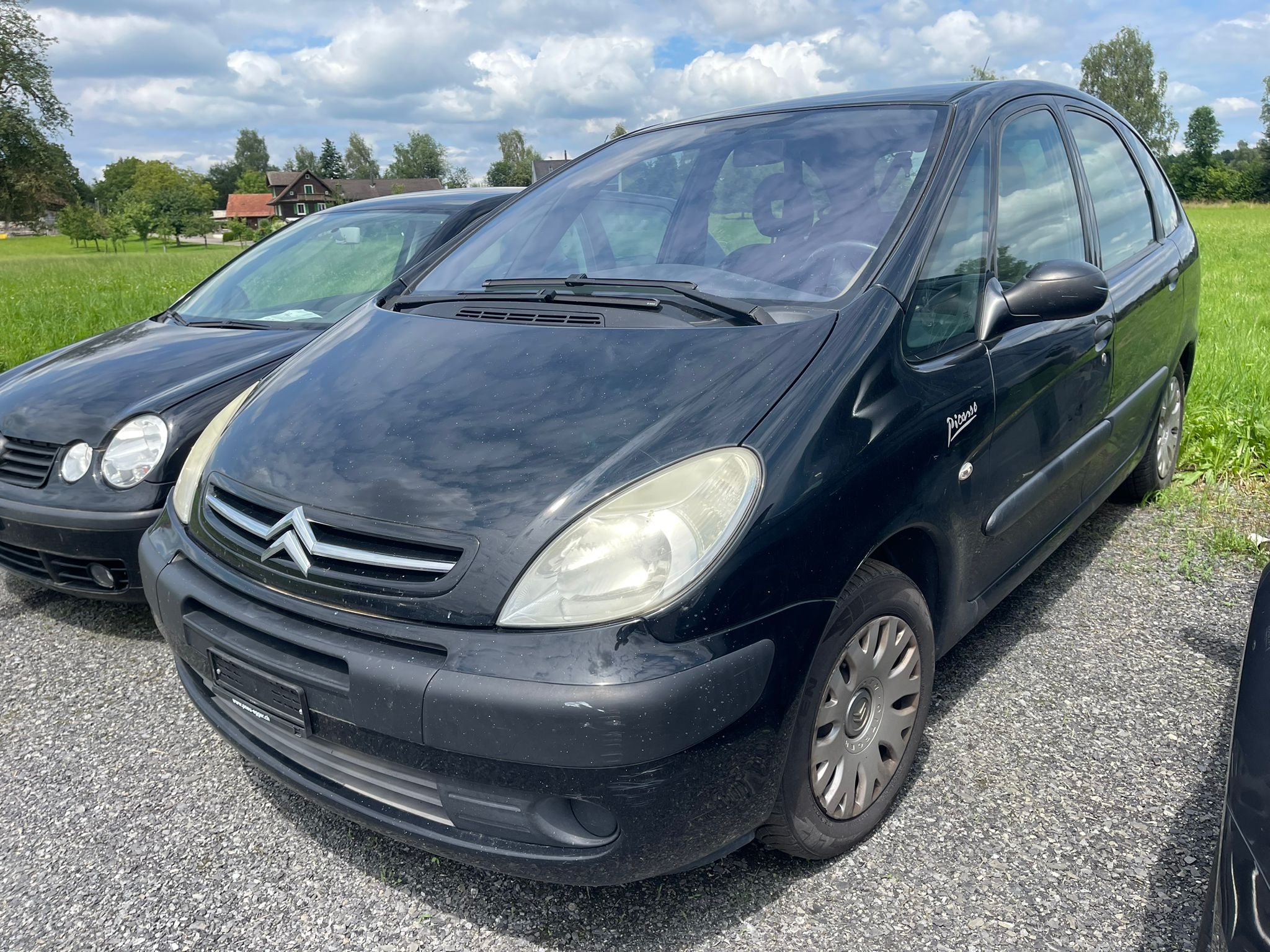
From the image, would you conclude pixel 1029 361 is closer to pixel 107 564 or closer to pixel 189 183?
pixel 107 564

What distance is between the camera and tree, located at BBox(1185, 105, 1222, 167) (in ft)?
292

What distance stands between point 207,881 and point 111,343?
2.73 metres

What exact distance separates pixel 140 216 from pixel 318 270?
10018 cm

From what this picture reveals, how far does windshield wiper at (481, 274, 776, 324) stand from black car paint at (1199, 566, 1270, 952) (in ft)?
3.95

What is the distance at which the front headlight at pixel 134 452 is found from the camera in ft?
10.5

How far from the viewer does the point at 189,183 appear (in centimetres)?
11869

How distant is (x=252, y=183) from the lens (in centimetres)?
13100

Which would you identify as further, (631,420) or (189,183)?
(189,183)

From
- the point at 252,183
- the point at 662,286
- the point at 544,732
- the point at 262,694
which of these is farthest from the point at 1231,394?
the point at 252,183

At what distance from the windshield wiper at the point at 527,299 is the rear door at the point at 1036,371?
0.93m

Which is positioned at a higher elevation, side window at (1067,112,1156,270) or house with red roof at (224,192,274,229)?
house with red roof at (224,192,274,229)

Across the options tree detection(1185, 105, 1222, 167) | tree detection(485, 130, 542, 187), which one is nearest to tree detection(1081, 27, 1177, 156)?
tree detection(1185, 105, 1222, 167)

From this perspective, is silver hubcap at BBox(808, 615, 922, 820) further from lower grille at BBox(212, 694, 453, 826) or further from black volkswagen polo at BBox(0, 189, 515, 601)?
black volkswagen polo at BBox(0, 189, 515, 601)

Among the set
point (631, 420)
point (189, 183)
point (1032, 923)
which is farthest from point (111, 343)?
point (189, 183)
